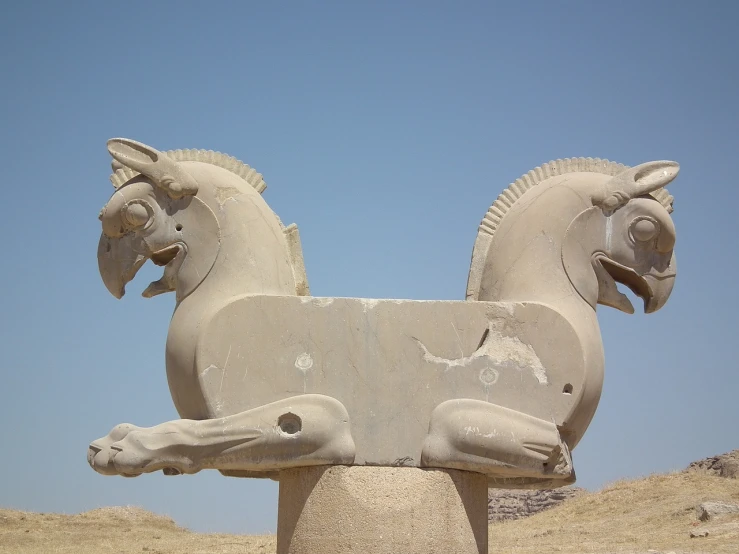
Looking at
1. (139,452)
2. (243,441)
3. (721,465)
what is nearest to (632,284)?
(243,441)

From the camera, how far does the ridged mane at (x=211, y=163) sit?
21.0ft

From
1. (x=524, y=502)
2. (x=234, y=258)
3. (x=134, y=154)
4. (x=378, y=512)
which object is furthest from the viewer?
(x=524, y=502)

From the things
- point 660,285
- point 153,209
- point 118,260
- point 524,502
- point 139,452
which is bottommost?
point 139,452

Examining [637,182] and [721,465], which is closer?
[637,182]

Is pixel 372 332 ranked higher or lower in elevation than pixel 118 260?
lower

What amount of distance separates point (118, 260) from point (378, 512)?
96.8 inches

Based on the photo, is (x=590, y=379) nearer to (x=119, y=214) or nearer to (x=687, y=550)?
(x=119, y=214)

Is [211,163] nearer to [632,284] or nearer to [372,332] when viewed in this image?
[372,332]

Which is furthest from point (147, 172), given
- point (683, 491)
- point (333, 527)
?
point (683, 491)

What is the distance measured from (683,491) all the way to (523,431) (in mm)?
10304

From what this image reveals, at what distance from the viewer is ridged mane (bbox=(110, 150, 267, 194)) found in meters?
6.41

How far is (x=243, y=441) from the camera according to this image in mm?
5574

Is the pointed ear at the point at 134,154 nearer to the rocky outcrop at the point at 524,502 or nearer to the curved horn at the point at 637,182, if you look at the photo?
the curved horn at the point at 637,182

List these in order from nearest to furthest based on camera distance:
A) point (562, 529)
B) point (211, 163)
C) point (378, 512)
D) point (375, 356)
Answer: point (378, 512) < point (375, 356) < point (211, 163) < point (562, 529)
